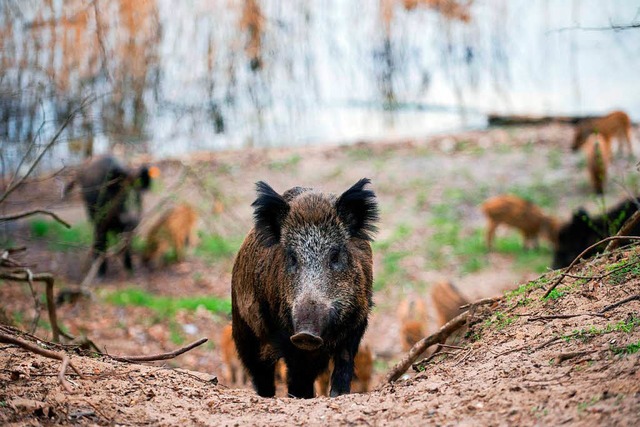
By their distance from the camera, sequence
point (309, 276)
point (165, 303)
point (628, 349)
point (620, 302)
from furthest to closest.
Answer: point (165, 303) → point (309, 276) → point (620, 302) → point (628, 349)

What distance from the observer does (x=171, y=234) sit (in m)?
13.9

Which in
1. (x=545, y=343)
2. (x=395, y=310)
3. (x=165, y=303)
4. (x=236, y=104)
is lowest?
(x=395, y=310)

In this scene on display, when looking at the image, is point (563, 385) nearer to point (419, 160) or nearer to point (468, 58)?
point (468, 58)

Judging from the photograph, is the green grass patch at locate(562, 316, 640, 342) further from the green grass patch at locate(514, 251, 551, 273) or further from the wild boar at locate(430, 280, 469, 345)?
the green grass patch at locate(514, 251, 551, 273)

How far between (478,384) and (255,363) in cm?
255

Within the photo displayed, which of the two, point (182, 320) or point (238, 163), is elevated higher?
point (238, 163)

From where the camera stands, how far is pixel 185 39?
8.39 meters

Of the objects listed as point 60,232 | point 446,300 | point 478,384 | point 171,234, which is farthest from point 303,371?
point 60,232

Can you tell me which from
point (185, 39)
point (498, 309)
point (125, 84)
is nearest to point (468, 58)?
point (185, 39)

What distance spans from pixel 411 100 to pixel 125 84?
422cm

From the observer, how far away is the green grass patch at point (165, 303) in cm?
1111

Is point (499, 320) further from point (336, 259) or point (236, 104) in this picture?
point (236, 104)

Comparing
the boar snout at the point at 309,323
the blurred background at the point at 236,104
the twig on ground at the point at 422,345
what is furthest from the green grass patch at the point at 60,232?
the boar snout at the point at 309,323

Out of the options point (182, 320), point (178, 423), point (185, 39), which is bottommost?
point (182, 320)
